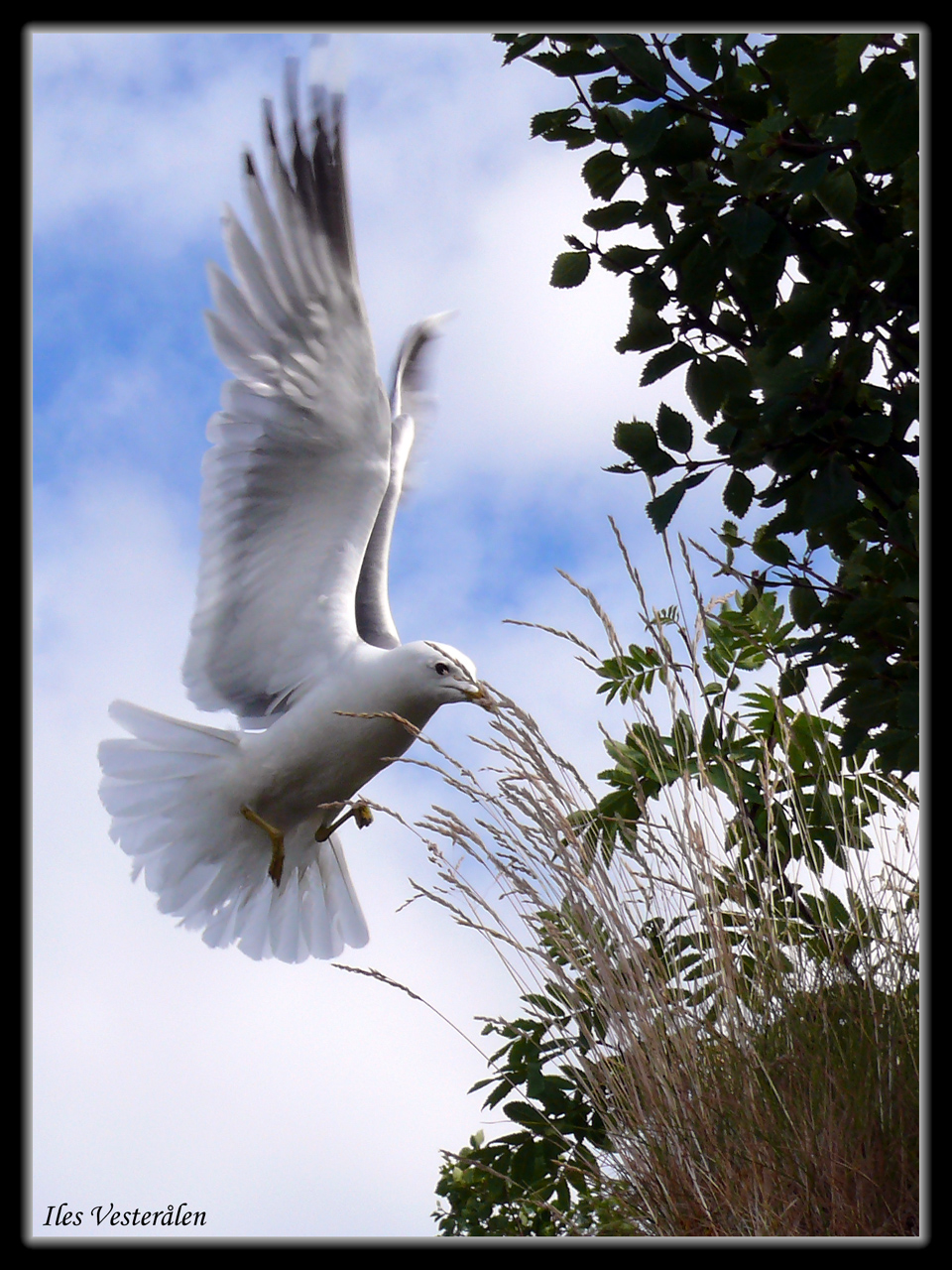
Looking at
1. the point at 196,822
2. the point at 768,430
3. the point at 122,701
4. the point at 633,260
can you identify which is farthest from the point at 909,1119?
the point at 122,701

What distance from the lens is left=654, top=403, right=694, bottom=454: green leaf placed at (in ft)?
4.52

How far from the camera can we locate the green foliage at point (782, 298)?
1.27m

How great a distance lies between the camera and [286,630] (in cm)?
218

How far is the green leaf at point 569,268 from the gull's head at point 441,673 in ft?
2.05

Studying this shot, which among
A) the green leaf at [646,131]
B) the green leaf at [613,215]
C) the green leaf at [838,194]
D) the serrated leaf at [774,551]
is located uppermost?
the green leaf at [646,131]

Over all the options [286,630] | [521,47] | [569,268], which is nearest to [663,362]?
[569,268]

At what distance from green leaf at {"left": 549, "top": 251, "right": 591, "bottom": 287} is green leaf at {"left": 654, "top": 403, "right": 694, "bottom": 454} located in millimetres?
192

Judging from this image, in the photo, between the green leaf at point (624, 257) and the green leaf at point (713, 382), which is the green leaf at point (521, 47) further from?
the green leaf at point (713, 382)

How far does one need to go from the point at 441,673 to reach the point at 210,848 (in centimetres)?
68

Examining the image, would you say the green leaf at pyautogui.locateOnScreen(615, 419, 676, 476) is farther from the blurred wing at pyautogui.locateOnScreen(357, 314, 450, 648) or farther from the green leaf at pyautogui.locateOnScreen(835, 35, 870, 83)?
the blurred wing at pyautogui.locateOnScreen(357, 314, 450, 648)

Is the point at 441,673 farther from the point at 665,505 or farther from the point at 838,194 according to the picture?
the point at 838,194

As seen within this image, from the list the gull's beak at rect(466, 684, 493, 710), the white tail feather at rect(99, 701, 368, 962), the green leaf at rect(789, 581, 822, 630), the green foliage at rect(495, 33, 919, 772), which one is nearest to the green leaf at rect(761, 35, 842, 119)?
the green foliage at rect(495, 33, 919, 772)

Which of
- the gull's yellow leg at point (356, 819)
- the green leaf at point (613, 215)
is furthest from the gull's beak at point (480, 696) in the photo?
the green leaf at point (613, 215)
